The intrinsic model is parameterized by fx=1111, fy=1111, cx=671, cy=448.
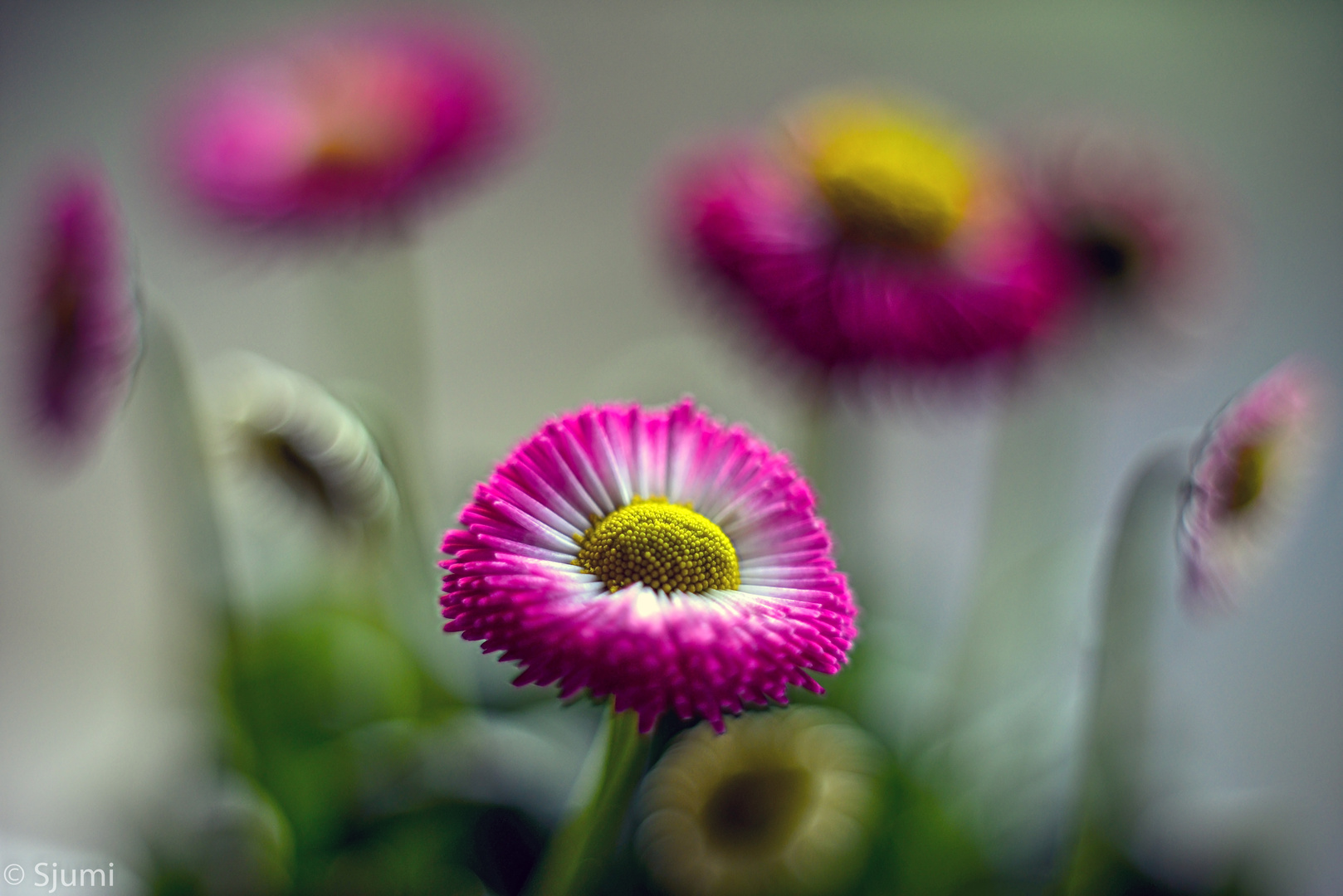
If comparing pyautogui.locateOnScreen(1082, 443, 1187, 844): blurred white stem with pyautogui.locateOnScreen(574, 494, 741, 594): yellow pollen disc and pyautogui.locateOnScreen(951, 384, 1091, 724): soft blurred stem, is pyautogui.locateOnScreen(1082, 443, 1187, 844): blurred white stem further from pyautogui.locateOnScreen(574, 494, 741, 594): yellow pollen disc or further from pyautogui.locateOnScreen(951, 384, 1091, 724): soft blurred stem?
pyautogui.locateOnScreen(574, 494, 741, 594): yellow pollen disc

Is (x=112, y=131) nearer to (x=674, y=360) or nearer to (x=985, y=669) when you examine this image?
(x=674, y=360)

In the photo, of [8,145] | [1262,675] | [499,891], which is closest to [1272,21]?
[1262,675]

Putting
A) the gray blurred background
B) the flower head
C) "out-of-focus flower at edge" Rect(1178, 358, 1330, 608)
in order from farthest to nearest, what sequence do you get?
the gray blurred background < "out-of-focus flower at edge" Rect(1178, 358, 1330, 608) < the flower head

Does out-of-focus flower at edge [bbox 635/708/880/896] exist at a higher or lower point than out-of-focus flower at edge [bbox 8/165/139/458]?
lower

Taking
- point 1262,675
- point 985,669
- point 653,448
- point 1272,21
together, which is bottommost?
point 1262,675

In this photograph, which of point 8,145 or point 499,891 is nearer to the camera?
point 499,891

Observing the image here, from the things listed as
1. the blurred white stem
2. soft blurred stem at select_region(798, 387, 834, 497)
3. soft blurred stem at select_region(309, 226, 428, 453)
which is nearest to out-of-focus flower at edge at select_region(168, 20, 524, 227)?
soft blurred stem at select_region(309, 226, 428, 453)

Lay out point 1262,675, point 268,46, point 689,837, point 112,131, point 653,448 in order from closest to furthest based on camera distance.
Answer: point 653,448, point 689,837, point 268,46, point 1262,675, point 112,131

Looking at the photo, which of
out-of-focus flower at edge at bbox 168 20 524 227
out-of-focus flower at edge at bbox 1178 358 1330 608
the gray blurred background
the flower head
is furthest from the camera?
the gray blurred background
